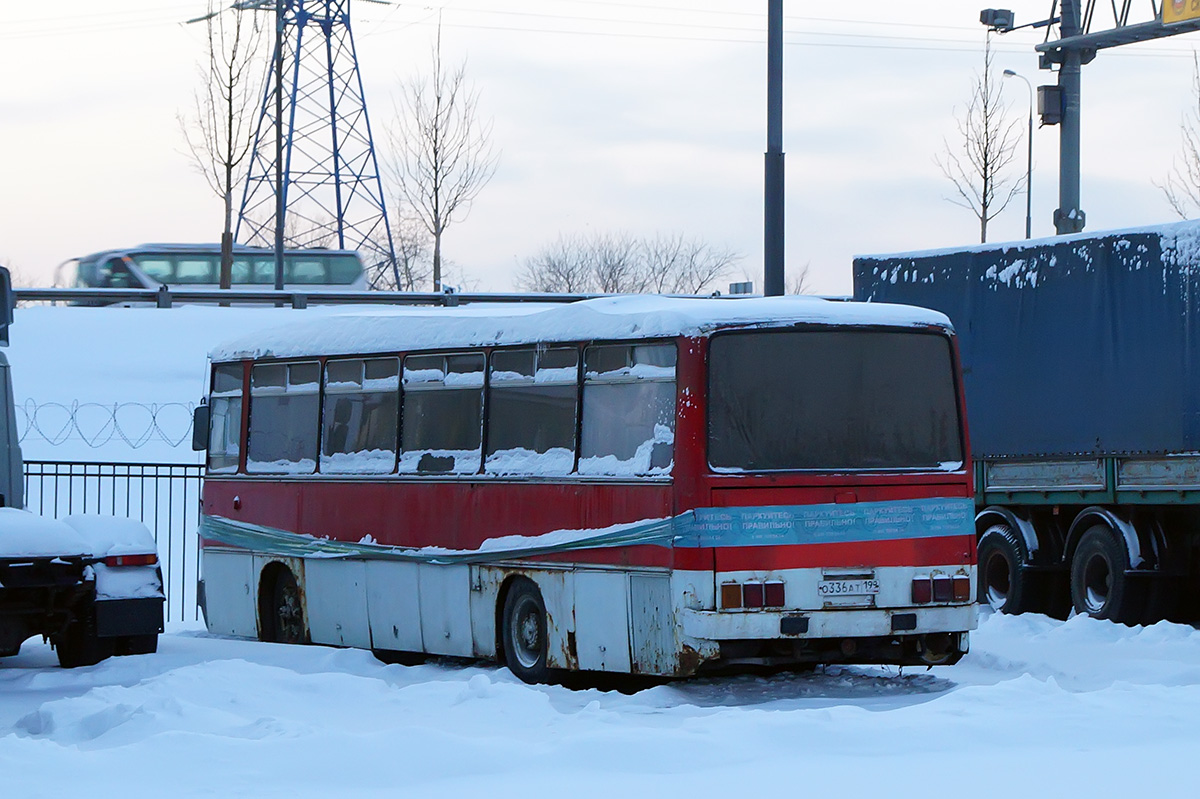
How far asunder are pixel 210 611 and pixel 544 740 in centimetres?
846

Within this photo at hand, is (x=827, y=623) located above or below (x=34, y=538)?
below

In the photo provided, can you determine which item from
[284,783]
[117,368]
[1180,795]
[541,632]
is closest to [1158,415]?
[541,632]

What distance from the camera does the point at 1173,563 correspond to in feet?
53.9

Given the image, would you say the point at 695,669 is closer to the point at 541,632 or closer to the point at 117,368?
the point at 541,632

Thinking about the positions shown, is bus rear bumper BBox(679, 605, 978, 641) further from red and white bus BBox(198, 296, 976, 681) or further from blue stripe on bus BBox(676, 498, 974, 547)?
blue stripe on bus BBox(676, 498, 974, 547)

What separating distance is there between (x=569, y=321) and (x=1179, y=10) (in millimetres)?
16818

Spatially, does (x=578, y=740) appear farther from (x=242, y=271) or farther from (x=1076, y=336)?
(x=242, y=271)

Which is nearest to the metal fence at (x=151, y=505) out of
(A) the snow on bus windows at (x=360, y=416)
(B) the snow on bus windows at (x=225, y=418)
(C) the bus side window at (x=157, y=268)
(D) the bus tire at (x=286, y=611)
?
(B) the snow on bus windows at (x=225, y=418)

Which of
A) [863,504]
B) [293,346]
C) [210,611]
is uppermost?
[293,346]

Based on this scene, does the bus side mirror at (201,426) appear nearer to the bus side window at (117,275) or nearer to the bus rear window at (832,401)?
the bus rear window at (832,401)

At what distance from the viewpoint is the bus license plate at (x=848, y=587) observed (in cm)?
1206

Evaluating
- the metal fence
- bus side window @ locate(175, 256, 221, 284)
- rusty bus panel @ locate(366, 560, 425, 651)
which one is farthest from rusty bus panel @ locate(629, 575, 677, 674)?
bus side window @ locate(175, 256, 221, 284)

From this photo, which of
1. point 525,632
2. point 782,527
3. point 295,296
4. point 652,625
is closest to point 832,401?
point 782,527

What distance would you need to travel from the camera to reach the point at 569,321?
1308 centimetres
